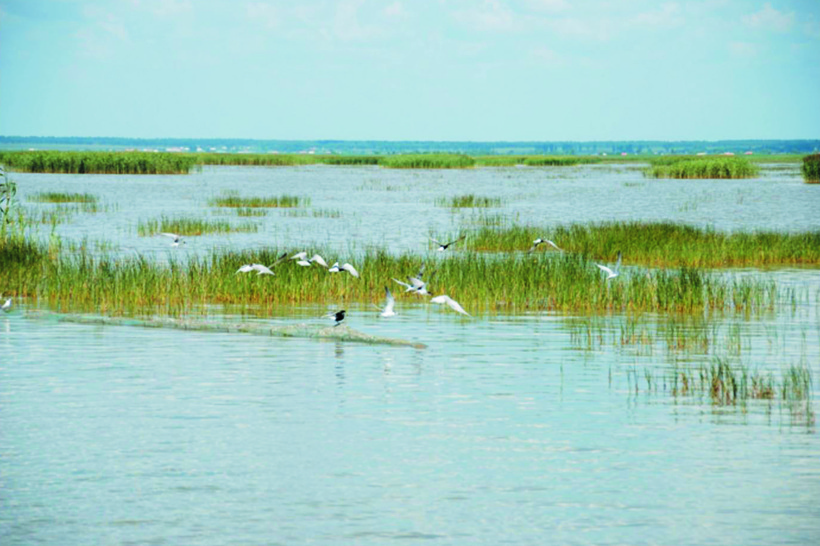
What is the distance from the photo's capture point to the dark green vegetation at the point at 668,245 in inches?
1208

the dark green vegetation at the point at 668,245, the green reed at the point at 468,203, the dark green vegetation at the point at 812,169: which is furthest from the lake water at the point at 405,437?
the dark green vegetation at the point at 812,169

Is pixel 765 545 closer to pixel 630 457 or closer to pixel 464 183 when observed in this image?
pixel 630 457

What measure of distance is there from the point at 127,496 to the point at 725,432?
6.21 m

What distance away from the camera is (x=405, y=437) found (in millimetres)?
12406

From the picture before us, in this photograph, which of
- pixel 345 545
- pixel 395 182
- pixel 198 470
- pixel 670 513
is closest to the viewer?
pixel 345 545

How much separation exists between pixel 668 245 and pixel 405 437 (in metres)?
20.6

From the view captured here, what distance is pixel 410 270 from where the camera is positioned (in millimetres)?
25531

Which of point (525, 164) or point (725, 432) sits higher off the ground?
point (525, 164)

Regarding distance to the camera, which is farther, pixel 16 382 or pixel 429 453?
pixel 16 382

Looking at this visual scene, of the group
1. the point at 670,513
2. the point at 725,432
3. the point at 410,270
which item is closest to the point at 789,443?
the point at 725,432

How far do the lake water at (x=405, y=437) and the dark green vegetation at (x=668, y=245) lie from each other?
26.4 ft

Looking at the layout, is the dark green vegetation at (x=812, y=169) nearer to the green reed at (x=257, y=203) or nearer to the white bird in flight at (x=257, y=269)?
the green reed at (x=257, y=203)

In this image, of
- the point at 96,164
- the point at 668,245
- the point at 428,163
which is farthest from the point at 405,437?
the point at 428,163

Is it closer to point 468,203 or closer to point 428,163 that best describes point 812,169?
point 468,203
